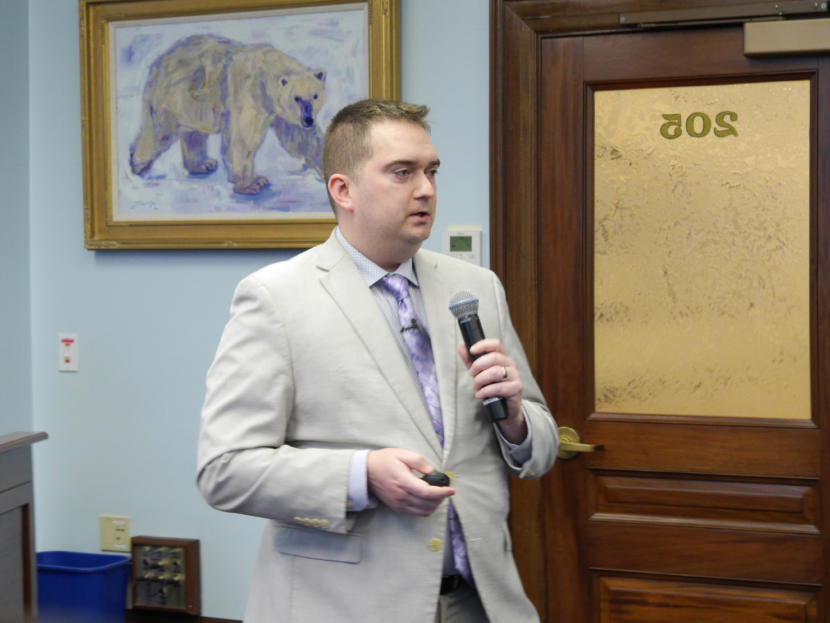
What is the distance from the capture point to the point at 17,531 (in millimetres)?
2209

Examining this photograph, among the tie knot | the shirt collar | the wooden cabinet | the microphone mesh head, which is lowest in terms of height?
the wooden cabinet

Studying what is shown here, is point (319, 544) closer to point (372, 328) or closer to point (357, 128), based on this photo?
point (372, 328)

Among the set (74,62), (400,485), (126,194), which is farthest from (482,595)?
(74,62)

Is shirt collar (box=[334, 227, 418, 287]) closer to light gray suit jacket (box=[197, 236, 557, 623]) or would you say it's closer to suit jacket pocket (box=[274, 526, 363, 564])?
light gray suit jacket (box=[197, 236, 557, 623])

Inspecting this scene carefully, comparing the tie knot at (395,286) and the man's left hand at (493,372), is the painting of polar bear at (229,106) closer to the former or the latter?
the tie knot at (395,286)

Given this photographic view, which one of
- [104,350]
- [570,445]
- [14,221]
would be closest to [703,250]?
[570,445]

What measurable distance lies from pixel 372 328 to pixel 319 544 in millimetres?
364

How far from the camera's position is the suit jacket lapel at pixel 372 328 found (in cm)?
150

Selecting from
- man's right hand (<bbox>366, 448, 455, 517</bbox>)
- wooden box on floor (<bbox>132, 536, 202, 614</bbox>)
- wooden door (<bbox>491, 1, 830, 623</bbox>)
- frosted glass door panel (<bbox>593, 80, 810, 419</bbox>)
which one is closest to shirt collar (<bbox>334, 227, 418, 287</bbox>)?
man's right hand (<bbox>366, 448, 455, 517</bbox>)

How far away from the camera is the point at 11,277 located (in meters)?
2.94

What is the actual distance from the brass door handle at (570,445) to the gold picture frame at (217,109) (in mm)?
927

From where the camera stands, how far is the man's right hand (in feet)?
4.44

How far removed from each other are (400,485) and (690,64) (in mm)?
1643

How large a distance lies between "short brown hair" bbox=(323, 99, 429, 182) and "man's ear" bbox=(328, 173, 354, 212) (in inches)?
0.5
